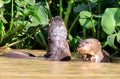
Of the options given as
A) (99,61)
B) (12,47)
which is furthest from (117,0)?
(12,47)

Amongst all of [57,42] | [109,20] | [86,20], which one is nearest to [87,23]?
[86,20]

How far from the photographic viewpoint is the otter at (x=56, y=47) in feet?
14.5

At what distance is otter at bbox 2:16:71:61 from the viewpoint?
4.43 metres

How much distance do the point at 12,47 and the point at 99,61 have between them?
1.54 m

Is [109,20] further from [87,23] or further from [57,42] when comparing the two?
[57,42]

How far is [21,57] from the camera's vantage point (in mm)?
4383

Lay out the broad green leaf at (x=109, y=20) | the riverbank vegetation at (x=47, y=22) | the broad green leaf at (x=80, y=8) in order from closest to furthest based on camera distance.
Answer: the broad green leaf at (x=109, y=20), the riverbank vegetation at (x=47, y=22), the broad green leaf at (x=80, y=8)

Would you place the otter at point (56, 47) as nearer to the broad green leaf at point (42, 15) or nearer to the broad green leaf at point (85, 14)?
the broad green leaf at point (85, 14)

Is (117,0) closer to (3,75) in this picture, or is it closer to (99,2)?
(99,2)

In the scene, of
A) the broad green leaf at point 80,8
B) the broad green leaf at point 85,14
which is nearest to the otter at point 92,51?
the broad green leaf at point 85,14

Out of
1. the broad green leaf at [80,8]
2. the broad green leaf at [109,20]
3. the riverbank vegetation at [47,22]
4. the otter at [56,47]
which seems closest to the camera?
the otter at [56,47]

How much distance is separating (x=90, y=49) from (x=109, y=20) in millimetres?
432

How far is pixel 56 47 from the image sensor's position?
4.61 meters

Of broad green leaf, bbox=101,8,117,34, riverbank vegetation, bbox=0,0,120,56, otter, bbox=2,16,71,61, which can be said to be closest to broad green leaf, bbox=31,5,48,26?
riverbank vegetation, bbox=0,0,120,56
